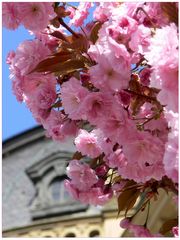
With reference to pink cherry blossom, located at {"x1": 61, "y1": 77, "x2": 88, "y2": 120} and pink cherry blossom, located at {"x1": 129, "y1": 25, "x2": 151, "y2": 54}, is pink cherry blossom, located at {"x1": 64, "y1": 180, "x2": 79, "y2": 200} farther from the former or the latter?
pink cherry blossom, located at {"x1": 129, "y1": 25, "x2": 151, "y2": 54}

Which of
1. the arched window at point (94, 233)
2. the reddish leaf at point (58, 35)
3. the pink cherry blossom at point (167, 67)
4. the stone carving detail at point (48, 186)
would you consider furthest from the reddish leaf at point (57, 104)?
the stone carving detail at point (48, 186)

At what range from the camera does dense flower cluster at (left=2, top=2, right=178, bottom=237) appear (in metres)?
2.47

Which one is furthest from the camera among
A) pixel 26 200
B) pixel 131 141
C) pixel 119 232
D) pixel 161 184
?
pixel 26 200

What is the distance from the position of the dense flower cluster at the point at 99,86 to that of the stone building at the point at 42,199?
392 inches

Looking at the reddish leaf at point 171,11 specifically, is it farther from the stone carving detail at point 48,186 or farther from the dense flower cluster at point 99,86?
the stone carving detail at point 48,186

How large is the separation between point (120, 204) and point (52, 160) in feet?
41.5

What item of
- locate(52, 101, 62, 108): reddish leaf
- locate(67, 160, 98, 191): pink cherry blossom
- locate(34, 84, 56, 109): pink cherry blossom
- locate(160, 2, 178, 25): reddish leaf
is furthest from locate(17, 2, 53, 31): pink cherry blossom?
locate(67, 160, 98, 191): pink cherry blossom

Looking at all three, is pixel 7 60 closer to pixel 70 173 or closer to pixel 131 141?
pixel 70 173

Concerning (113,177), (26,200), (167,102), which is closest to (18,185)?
(26,200)

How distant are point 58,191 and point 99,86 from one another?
12736 millimetres

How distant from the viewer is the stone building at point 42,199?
13.7 metres

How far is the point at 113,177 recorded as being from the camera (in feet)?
10.7

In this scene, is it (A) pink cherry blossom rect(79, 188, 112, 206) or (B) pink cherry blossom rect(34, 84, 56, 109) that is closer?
(B) pink cherry blossom rect(34, 84, 56, 109)

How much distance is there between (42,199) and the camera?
49.4 feet
